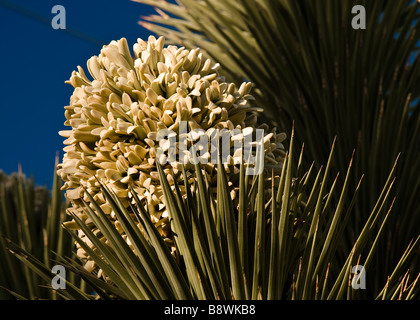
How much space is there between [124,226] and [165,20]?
A: 3.41 ft

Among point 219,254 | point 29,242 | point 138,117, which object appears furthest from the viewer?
point 29,242

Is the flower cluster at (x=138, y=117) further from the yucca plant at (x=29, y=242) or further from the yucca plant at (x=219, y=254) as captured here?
the yucca plant at (x=29, y=242)

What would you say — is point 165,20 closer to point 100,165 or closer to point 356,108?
point 356,108

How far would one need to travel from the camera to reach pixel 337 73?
4.46ft

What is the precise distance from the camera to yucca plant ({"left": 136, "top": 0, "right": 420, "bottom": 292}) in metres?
1.27

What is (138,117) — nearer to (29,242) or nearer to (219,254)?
(219,254)

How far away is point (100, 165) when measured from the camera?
81 cm

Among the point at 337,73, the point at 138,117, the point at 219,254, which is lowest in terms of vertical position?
the point at 219,254

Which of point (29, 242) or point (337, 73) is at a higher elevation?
point (337, 73)

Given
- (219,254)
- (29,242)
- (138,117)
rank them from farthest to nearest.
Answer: (29,242) → (138,117) → (219,254)

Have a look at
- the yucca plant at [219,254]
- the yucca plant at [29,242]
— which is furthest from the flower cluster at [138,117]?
the yucca plant at [29,242]

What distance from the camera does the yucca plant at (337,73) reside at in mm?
1268

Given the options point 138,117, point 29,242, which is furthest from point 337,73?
point 29,242
